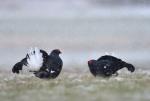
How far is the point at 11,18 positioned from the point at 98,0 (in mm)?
7684

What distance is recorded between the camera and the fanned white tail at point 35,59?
44.4 feet

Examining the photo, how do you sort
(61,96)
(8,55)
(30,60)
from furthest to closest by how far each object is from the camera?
(8,55), (30,60), (61,96)

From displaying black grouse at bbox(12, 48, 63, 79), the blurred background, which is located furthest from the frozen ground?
displaying black grouse at bbox(12, 48, 63, 79)

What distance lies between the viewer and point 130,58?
67.2ft

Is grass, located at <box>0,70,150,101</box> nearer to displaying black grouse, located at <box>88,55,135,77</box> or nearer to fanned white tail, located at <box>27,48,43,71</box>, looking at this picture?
fanned white tail, located at <box>27,48,43,71</box>

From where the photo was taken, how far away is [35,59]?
44.5 feet

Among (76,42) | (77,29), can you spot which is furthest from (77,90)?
(77,29)

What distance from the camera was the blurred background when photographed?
21.7 m

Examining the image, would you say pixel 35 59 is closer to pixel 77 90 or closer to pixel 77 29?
pixel 77 90

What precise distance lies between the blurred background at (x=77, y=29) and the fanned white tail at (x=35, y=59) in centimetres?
444

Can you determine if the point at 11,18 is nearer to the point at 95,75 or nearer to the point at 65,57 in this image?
the point at 65,57

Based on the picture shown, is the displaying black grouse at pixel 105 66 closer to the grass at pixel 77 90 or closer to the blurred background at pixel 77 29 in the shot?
the grass at pixel 77 90

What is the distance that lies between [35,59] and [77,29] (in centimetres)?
1476

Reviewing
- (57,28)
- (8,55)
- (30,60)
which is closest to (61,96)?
(30,60)
